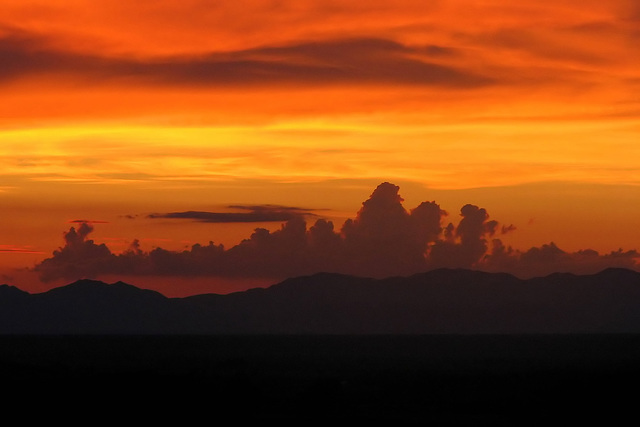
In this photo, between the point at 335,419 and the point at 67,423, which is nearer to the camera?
the point at 67,423

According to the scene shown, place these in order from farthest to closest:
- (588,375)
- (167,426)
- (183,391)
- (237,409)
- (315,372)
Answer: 1. (315,372)
2. (588,375)
3. (183,391)
4. (237,409)
5. (167,426)

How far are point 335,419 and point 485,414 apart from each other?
14902 mm

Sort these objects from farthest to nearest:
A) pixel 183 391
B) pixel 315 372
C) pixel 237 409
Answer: pixel 315 372
pixel 183 391
pixel 237 409

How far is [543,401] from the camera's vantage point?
11131 centimetres

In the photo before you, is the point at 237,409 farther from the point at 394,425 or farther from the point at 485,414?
the point at 485,414

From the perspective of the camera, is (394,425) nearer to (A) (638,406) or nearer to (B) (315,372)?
(A) (638,406)

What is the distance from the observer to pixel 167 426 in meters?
82.2

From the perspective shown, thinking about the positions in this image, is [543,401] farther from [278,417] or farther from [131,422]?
[131,422]

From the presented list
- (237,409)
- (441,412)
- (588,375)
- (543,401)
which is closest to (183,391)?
(237,409)

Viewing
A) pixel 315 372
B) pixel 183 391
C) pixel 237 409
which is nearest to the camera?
pixel 237 409

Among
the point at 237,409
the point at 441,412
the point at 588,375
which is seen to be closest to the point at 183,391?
the point at 237,409

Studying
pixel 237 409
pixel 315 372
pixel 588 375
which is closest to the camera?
pixel 237 409

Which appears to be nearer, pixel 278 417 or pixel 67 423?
pixel 67 423

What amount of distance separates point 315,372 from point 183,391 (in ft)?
244
